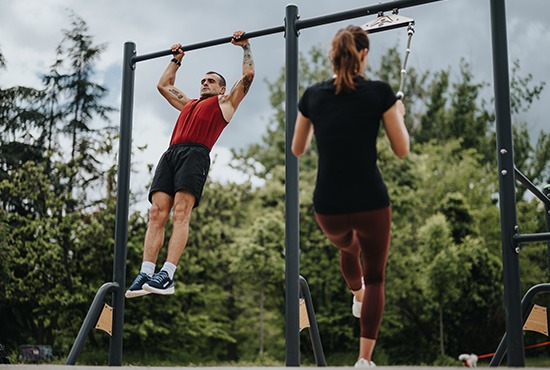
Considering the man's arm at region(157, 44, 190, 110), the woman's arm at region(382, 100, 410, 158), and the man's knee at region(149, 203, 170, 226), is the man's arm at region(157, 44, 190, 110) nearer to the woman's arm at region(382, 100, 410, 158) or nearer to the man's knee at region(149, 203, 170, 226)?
the man's knee at region(149, 203, 170, 226)

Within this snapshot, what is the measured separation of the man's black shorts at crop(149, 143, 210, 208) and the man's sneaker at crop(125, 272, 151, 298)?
1.95 feet

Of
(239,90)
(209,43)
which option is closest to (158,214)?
(239,90)

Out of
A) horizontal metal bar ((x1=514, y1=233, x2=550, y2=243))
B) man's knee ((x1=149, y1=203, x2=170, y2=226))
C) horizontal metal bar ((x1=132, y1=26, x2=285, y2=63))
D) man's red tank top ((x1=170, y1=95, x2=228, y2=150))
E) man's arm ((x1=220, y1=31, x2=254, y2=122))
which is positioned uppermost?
horizontal metal bar ((x1=132, y1=26, x2=285, y2=63))

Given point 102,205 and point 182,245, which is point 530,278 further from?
point 182,245

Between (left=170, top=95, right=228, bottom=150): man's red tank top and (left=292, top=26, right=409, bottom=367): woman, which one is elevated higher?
(left=170, top=95, right=228, bottom=150): man's red tank top

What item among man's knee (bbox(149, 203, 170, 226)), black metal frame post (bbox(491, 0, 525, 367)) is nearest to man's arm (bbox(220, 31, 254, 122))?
man's knee (bbox(149, 203, 170, 226))

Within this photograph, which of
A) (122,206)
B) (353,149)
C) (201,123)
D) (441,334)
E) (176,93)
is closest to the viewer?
(353,149)

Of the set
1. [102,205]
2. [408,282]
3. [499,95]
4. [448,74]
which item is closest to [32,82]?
[102,205]

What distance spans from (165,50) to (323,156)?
115 inches

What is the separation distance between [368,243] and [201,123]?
2.16 metres

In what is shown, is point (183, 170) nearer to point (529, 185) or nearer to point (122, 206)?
point (122, 206)

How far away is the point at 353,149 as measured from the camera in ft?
9.34

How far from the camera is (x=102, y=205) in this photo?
16.0 metres

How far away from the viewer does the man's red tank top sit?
475 centimetres
